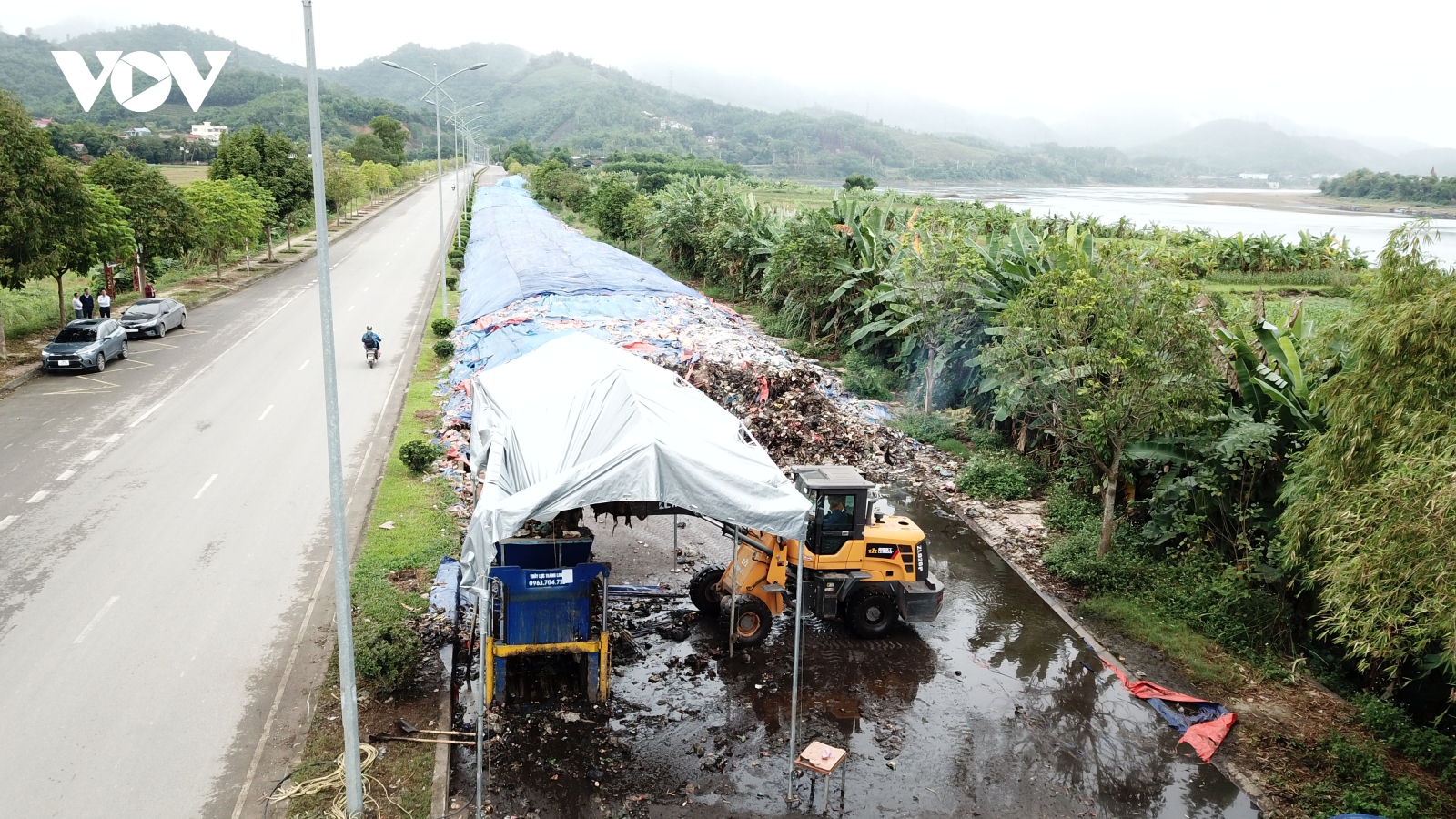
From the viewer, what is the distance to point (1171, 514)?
15.2 meters

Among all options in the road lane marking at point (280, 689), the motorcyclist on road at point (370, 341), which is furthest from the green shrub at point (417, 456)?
the motorcyclist on road at point (370, 341)

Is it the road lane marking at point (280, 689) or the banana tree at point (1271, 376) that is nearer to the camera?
the road lane marking at point (280, 689)

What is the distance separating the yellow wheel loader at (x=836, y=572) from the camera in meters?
12.9

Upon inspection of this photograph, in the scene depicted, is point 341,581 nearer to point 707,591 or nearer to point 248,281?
point 707,591

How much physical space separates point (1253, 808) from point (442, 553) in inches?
464

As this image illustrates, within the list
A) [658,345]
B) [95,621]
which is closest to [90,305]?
[658,345]

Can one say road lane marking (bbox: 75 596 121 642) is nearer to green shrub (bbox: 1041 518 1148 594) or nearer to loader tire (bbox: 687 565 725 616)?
loader tire (bbox: 687 565 725 616)

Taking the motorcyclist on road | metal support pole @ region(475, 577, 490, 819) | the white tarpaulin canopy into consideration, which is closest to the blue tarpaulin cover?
the motorcyclist on road

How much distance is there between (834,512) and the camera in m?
13.1

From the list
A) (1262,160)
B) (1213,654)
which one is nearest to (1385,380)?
(1213,654)

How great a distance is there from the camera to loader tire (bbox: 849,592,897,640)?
13.3 m

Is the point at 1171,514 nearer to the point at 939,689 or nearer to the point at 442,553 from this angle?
the point at 939,689

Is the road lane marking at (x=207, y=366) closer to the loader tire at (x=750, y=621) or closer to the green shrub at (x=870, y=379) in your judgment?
the loader tire at (x=750, y=621)

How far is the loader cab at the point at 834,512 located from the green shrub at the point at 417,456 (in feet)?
29.2
